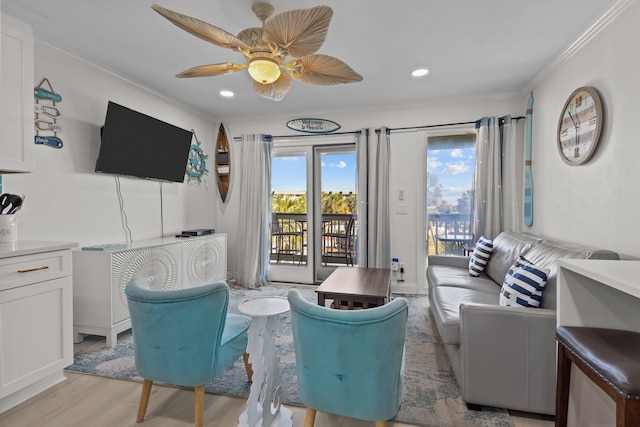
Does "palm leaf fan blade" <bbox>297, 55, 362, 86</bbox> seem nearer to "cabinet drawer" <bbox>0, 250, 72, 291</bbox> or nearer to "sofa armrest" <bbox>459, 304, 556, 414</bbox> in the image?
"sofa armrest" <bbox>459, 304, 556, 414</bbox>

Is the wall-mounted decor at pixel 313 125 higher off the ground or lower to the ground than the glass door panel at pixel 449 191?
higher

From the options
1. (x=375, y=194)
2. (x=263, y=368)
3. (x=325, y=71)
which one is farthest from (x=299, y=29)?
(x=375, y=194)

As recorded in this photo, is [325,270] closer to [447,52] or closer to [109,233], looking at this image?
[109,233]

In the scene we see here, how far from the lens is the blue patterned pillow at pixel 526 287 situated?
179cm

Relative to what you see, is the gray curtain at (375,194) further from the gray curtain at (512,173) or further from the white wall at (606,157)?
the white wall at (606,157)

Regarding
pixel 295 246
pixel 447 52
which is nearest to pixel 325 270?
pixel 295 246

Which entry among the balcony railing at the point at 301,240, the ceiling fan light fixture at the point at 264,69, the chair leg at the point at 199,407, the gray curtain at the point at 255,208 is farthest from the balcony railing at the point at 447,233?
the chair leg at the point at 199,407

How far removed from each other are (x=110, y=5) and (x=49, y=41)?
90 centimetres

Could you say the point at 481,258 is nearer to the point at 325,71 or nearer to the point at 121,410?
the point at 325,71

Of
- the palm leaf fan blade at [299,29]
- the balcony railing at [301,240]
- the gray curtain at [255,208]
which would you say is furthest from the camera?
the balcony railing at [301,240]

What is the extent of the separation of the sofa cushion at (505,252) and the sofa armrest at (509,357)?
1110 millimetres

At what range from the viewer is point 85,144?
275cm

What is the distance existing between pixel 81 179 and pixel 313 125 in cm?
273

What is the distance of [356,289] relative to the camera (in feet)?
7.86
